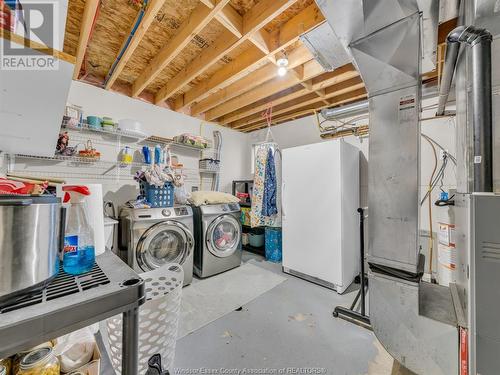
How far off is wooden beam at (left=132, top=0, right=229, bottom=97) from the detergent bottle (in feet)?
4.99

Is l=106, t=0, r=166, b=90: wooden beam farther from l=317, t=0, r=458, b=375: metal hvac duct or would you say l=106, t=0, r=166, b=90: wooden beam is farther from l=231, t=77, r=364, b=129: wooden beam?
l=231, t=77, r=364, b=129: wooden beam

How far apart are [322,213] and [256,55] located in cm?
187

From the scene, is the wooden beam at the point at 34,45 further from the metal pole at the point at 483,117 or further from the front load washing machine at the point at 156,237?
the front load washing machine at the point at 156,237

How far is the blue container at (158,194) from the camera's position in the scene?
2.40 metres

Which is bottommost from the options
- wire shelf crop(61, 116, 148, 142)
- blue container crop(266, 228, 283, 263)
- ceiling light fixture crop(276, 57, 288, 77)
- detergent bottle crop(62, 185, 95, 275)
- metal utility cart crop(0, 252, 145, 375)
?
blue container crop(266, 228, 283, 263)

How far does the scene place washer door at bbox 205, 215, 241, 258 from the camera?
274 centimetres

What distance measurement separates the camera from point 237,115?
3701 millimetres

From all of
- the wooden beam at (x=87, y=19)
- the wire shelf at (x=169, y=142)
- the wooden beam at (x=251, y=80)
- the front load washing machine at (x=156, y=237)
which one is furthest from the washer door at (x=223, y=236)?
the wooden beam at (x=87, y=19)

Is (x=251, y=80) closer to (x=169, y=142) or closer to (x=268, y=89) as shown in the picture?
(x=268, y=89)

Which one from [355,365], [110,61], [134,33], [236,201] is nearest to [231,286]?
[236,201]

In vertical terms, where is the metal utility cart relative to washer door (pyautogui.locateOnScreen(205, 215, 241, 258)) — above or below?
above

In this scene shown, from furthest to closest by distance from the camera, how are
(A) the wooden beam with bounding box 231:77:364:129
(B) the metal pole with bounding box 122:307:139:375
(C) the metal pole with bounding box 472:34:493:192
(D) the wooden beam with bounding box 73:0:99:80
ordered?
(A) the wooden beam with bounding box 231:77:364:129, (D) the wooden beam with bounding box 73:0:99:80, (C) the metal pole with bounding box 472:34:493:192, (B) the metal pole with bounding box 122:307:139:375

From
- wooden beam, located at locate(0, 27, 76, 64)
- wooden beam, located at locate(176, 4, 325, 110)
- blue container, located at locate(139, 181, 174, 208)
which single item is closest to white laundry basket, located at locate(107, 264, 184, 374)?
wooden beam, located at locate(0, 27, 76, 64)

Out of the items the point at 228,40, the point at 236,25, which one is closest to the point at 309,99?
the point at 228,40
